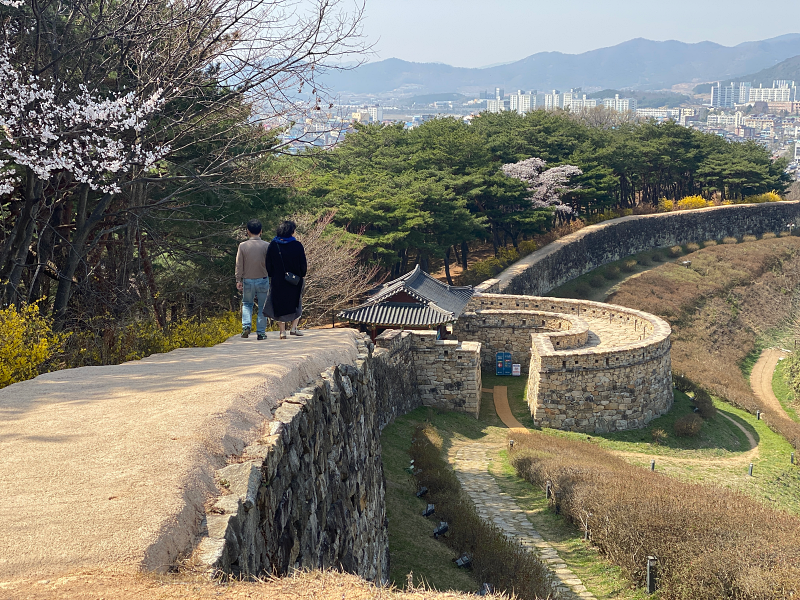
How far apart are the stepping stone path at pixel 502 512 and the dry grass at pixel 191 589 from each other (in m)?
6.42

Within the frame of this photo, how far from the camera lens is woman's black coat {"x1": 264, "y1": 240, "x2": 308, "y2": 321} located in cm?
991

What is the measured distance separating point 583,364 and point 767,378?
16.5 metres

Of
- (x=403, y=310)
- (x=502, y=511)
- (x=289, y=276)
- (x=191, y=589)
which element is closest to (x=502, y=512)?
(x=502, y=511)

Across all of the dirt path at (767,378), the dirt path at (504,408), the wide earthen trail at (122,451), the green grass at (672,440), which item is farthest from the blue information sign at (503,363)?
the wide earthen trail at (122,451)

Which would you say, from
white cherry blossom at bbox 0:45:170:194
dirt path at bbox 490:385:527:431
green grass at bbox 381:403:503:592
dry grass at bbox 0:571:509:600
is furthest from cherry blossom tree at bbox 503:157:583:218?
dry grass at bbox 0:571:509:600

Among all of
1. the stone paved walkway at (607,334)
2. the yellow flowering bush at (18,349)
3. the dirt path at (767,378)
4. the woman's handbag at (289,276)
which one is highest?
the woman's handbag at (289,276)

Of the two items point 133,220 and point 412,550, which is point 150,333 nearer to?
point 133,220

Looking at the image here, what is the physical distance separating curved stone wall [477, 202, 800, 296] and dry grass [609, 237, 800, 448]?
7.68 ft

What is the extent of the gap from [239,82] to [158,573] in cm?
943

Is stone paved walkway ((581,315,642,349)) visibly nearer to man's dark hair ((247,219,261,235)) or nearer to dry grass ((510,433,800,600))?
dry grass ((510,433,800,600))

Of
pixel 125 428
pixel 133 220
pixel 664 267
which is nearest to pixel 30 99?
pixel 133 220

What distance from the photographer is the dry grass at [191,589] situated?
13.8 feet

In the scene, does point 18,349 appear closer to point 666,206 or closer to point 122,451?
point 122,451

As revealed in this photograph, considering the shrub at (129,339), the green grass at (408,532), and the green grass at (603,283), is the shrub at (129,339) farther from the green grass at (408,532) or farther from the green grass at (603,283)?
the green grass at (603,283)
